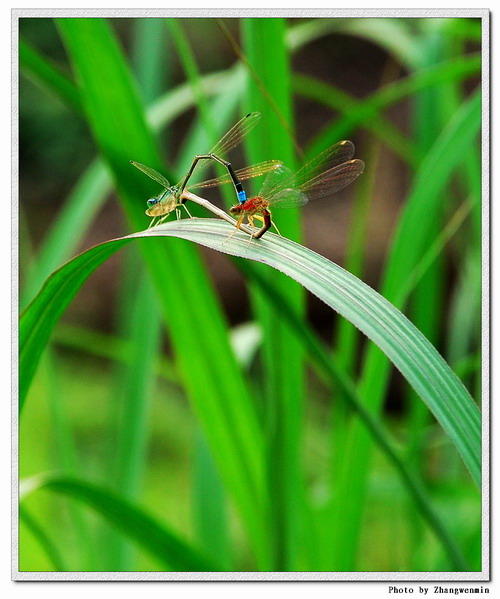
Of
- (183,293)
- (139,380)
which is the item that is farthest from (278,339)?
(139,380)

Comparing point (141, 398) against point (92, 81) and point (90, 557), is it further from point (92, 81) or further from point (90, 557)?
point (92, 81)

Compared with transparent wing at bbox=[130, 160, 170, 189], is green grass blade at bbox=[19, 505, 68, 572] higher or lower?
lower

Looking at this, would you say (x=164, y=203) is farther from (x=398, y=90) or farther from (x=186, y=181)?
(x=398, y=90)

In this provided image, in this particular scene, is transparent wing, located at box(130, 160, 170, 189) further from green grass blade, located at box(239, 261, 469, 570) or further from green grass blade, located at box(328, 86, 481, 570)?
green grass blade, located at box(328, 86, 481, 570)

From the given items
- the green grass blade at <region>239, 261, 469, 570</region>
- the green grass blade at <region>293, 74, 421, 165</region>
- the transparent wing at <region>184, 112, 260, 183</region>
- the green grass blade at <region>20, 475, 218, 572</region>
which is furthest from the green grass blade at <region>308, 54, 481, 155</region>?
the green grass blade at <region>20, 475, 218, 572</region>

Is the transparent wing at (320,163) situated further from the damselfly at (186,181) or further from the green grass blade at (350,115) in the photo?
the green grass blade at (350,115)

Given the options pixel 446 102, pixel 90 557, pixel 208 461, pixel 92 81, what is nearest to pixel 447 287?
pixel 446 102
